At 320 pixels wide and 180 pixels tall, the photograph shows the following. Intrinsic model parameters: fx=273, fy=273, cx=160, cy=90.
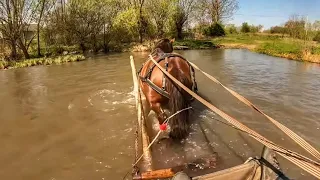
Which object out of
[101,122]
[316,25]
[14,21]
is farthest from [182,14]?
[101,122]

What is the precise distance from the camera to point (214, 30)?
42562 millimetres

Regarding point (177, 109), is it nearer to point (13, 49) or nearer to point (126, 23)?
point (13, 49)

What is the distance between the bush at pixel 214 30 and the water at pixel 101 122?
3039cm

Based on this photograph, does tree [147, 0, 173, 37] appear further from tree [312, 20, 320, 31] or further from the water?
the water

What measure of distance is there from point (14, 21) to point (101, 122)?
59.7 feet

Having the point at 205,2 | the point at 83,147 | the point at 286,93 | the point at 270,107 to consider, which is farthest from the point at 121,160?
the point at 205,2

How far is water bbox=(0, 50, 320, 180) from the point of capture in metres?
4.91

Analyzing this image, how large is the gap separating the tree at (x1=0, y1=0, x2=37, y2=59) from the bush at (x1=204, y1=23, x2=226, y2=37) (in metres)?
26.6

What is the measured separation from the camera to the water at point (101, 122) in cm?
491

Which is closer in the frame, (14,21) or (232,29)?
(14,21)

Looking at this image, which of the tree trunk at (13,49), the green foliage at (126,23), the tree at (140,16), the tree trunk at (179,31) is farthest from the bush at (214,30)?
the tree trunk at (13,49)

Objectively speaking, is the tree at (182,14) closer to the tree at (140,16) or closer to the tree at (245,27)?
the tree at (140,16)

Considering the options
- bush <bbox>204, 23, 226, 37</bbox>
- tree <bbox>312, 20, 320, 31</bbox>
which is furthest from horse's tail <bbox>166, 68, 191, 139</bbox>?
bush <bbox>204, 23, 226, 37</bbox>

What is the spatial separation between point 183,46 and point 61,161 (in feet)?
88.0
